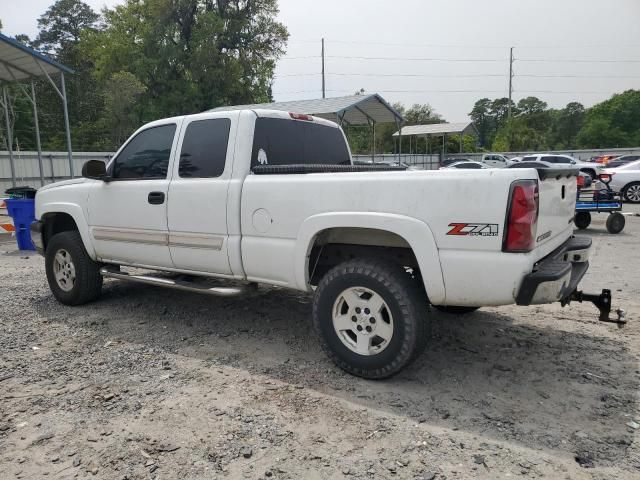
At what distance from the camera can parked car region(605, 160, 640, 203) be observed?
53.4 ft

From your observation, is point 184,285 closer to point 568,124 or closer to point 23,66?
point 23,66

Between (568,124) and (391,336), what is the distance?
274ft

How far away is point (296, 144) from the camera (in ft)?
15.1

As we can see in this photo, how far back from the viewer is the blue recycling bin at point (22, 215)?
29.6ft

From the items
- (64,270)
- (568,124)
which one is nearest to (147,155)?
(64,270)

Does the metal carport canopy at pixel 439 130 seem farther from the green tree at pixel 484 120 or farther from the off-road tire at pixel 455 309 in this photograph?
the green tree at pixel 484 120

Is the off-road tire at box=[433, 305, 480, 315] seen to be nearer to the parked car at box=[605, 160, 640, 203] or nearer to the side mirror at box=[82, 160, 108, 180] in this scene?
the side mirror at box=[82, 160, 108, 180]

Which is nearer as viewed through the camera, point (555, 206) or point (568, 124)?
point (555, 206)

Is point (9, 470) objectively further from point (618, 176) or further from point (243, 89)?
point (243, 89)

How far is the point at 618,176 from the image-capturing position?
1644 centimetres

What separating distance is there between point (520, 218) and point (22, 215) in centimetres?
920

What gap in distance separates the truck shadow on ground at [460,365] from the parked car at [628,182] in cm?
1405

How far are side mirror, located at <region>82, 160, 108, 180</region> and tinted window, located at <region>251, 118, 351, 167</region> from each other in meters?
1.77

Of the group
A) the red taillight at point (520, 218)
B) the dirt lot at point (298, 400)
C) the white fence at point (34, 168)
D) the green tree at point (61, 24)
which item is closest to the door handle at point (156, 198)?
the dirt lot at point (298, 400)
